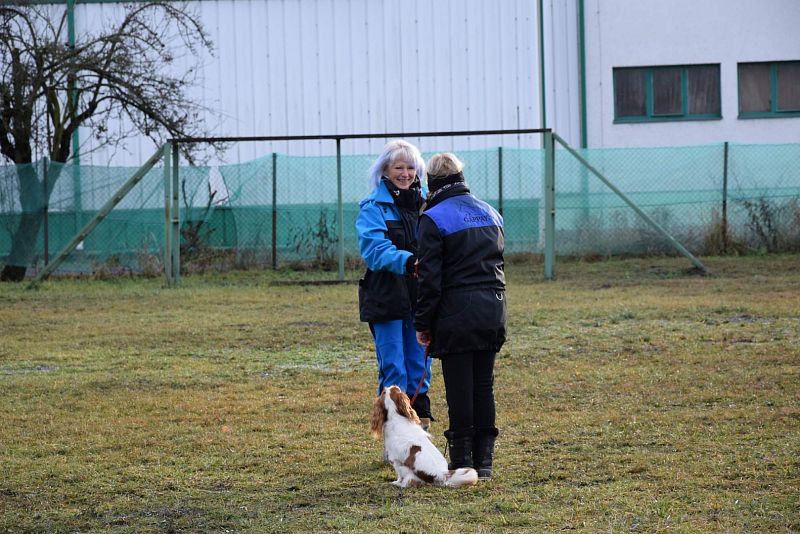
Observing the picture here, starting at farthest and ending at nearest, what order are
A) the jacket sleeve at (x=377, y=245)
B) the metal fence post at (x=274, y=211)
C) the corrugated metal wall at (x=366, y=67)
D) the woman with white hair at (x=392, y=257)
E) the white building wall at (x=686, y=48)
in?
1. the white building wall at (x=686, y=48)
2. the corrugated metal wall at (x=366, y=67)
3. the metal fence post at (x=274, y=211)
4. the woman with white hair at (x=392, y=257)
5. the jacket sleeve at (x=377, y=245)

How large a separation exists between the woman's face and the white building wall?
57.3 ft

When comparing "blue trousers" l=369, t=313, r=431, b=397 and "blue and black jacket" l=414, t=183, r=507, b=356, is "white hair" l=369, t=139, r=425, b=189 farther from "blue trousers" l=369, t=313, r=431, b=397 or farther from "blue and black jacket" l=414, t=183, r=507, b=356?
"blue trousers" l=369, t=313, r=431, b=397

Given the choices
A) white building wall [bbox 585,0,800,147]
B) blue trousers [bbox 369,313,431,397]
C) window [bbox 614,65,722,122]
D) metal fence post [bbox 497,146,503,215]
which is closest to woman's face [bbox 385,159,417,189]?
blue trousers [bbox 369,313,431,397]

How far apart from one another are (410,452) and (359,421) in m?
1.66

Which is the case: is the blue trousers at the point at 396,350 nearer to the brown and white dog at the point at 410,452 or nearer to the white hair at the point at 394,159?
the brown and white dog at the point at 410,452

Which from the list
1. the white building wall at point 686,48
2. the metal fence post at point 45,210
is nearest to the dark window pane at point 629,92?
the white building wall at point 686,48

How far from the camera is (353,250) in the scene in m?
16.3

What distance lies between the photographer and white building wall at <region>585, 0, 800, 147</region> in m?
22.4

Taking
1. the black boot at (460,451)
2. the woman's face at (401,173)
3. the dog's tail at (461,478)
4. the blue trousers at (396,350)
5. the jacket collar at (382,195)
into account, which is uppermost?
the woman's face at (401,173)

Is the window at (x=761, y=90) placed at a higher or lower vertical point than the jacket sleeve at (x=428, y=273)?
higher

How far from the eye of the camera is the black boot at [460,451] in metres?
4.96

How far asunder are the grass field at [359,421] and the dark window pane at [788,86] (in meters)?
12.0

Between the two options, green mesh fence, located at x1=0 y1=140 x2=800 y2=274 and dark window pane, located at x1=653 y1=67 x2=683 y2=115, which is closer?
green mesh fence, located at x1=0 y1=140 x2=800 y2=274

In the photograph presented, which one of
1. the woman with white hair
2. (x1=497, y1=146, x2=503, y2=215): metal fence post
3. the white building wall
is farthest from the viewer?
the white building wall
